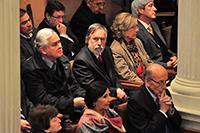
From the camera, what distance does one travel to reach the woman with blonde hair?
554 centimetres

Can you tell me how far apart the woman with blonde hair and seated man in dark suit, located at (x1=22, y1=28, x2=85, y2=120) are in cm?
81

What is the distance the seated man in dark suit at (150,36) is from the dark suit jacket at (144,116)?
1.59 metres

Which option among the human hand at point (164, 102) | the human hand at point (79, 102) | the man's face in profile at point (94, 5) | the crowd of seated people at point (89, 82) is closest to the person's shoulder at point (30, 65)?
the crowd of seated people at point (89, 82)

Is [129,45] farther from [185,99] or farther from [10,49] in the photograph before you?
[10,49]

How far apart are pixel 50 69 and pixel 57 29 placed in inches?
47.1

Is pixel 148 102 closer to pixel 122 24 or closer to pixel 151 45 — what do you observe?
pixel 122 24

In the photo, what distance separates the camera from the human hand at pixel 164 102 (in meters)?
4.51

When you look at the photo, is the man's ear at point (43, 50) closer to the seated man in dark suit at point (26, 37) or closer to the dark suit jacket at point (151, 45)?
the seated man in dark suit at point (26, 37)

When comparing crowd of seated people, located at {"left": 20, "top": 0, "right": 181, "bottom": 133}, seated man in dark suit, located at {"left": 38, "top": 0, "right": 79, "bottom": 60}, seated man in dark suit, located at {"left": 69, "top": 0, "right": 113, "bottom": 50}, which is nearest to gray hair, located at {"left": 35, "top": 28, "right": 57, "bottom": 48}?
crowd of seated people, located at {"left": 20, "top": 0, "right": 181, "bottom": 133}

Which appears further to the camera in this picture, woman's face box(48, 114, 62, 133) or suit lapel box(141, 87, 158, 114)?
suit lapel box(141, 87, 158, 114)

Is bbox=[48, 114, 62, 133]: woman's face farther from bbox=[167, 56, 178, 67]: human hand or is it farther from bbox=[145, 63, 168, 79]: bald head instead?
bbox=[167, 56, 178, 67]: human hand

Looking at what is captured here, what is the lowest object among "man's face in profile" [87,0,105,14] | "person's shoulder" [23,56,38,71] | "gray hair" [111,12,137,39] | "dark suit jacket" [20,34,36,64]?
"person's shoulder" [23,56,38,71]

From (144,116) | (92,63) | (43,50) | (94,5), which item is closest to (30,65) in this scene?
(43,50)

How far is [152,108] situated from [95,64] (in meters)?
0.83
